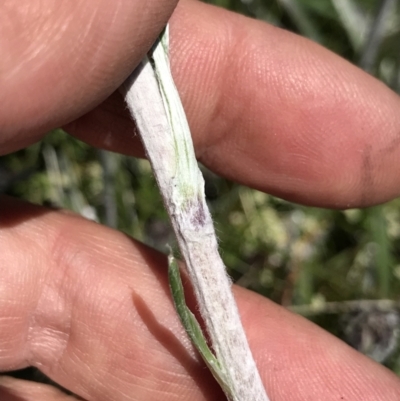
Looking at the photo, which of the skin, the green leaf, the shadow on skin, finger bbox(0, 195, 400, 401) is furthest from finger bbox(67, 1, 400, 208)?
the green leaf

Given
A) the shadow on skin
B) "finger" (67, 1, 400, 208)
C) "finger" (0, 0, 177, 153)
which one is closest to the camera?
"finger" (0, 0, 177, 153)

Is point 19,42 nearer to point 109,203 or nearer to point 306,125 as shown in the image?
point 306,125

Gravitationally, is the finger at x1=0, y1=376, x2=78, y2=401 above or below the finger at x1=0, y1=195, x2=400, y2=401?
below

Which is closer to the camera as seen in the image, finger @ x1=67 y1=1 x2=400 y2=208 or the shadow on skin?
the shadow on skin

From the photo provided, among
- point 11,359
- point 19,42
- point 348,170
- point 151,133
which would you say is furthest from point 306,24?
point 11,359

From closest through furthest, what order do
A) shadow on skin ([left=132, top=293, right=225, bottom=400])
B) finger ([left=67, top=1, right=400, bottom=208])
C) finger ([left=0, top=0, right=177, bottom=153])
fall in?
finger ([left=0, top=0, right=177, bottom=153]), shadow on skin ([left=132, top=293, right=225, bottom=400]), finger ([left=67, top=1, right=400, bottom=208])

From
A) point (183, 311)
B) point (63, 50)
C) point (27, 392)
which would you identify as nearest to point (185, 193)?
point (183, 311)

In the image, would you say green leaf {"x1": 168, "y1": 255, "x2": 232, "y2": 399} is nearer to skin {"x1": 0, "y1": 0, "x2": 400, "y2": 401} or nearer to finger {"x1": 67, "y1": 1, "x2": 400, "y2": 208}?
skin {"x1": 0, "y1": 0, "x2": 400, "y2": 401}
